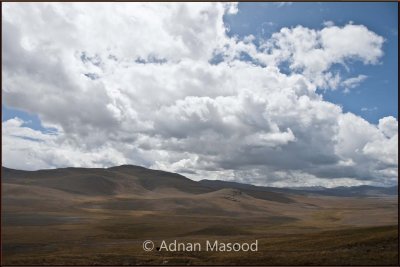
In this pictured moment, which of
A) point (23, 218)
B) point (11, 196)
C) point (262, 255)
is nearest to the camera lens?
point (262, 255)

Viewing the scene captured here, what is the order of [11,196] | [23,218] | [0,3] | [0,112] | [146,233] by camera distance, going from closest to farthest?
[0,112] → [0,3] → [146,233] → [23,218] → [11,196]

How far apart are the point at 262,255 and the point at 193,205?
6171 inches

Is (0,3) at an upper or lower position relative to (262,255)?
upper

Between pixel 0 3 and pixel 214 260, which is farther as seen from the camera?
pixel 214 260

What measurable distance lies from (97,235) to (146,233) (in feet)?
36.8

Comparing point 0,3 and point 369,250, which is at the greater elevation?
point 0,3

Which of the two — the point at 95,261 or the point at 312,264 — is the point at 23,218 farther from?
the point at 312,264

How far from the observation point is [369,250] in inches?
1449

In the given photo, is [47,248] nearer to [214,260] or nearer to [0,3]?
[214,260]

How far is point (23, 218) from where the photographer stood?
12506 cm

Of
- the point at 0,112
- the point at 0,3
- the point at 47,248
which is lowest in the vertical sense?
the point at 47,248

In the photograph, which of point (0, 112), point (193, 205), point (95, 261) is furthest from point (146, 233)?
point (193, 205)

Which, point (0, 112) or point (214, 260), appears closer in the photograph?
point (0, 112)

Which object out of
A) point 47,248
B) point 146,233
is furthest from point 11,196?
point 47,248
